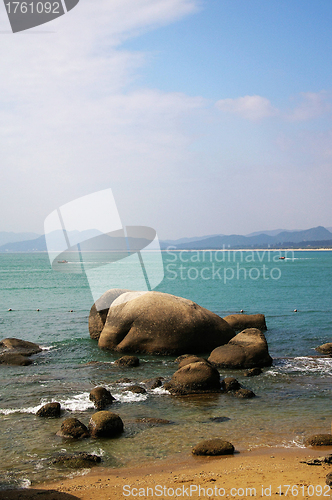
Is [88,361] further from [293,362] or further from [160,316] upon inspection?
[293,362]

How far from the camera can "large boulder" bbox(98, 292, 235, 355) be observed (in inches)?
618

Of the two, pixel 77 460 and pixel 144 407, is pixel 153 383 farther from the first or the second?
pixel 77 460

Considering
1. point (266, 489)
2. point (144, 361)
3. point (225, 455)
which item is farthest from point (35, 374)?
point (266, 489)

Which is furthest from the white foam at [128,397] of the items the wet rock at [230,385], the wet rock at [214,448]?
the wet rock at [214,448]

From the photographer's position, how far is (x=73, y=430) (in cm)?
870

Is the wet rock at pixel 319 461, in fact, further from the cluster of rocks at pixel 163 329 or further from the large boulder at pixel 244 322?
the large boulder at pixel 244 322

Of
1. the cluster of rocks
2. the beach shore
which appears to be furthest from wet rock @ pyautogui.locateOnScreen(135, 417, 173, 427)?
the cluster of rocks

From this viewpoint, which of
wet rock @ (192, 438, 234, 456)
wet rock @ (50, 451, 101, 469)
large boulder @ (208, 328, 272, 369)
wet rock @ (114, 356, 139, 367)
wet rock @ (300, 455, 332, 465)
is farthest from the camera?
wet rock @ (114, 356, 139, 367)

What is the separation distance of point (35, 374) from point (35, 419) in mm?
4003

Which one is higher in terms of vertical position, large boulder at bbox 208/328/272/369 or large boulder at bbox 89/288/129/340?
large boulder at bbox 89/288/129/340

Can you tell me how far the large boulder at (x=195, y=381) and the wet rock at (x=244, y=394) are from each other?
58 centimetres

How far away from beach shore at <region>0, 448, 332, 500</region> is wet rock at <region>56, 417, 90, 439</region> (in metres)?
1.37

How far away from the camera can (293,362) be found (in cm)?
1470

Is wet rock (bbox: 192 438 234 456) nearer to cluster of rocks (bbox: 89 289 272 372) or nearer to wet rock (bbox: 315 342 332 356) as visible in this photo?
cluster of rocks (bbox: 89 289 272 372)
